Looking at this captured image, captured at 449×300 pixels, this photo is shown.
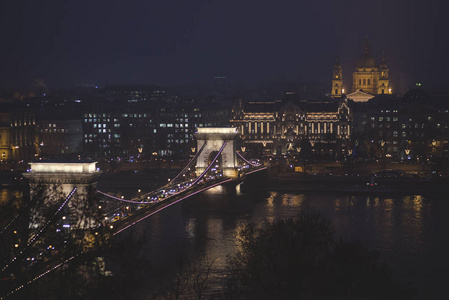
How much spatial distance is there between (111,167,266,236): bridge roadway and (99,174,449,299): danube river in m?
0.29

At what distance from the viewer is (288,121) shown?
53.2m

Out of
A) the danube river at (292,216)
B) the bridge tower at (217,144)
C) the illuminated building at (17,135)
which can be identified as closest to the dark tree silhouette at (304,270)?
the danube river at (292,216)

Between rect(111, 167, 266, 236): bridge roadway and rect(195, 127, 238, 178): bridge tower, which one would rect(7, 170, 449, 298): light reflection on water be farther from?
rect(195, 127, 238, 178): bridge tower

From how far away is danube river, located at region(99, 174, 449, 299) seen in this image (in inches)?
724

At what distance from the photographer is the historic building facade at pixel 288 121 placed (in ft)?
172

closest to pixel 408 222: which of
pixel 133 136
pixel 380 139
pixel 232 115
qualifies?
pixel 380 139

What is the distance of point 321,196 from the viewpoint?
32031 mm

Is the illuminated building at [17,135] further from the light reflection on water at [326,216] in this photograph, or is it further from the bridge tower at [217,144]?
the bridge tower at [217,144]

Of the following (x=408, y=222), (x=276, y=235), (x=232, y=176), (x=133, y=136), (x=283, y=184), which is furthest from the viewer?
→ (x=133, y=136)

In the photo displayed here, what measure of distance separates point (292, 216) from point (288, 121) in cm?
2689

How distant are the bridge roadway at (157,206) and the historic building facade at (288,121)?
73.9 ft

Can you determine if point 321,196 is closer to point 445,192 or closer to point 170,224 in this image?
point 445,192

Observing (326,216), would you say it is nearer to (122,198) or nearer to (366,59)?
(122,198)

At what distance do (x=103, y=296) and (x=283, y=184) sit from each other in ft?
75.1
